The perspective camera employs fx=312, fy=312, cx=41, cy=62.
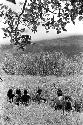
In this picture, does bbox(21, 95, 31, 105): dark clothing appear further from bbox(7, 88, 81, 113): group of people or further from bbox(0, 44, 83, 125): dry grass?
bbox(0, 44, 83, 125): dry grass

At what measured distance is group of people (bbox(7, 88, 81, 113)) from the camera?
9750 millimetres

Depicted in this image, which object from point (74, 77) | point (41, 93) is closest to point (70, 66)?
point (74, 77)

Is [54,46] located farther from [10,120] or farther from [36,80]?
[10,120]

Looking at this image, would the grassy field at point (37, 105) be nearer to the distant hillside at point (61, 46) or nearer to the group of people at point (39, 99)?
the group of people at point (39, 99)

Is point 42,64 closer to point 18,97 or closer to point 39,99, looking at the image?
point 39,99

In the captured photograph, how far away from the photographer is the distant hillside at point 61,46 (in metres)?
16.0

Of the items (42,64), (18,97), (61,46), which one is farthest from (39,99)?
(61,46)

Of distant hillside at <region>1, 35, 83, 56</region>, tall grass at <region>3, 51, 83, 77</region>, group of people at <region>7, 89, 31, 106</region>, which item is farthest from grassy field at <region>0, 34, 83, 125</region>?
distant hillside at <region>1, 35, 83, 56</region>

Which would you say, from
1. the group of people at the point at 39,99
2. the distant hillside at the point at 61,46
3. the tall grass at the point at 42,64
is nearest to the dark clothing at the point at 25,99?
the group of people at the point at 39,99

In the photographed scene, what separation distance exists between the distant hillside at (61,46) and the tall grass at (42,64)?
0.51 metres

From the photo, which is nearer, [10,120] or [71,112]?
[10,120]

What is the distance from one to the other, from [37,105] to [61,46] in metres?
7.75

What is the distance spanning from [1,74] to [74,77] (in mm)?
3084

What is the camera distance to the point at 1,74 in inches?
484
